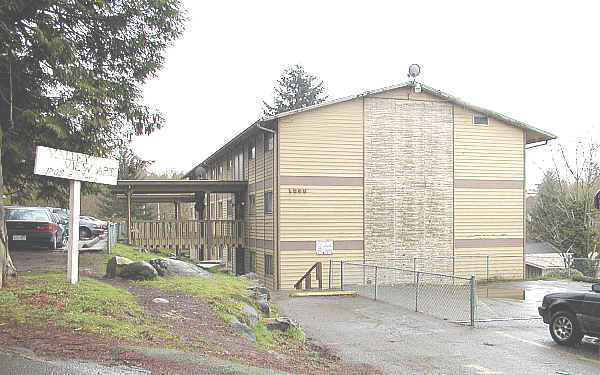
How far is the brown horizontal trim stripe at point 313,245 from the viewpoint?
23.6m

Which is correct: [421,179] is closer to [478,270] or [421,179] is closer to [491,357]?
[478,270]

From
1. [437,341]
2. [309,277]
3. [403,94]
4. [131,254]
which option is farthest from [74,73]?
[403,94]

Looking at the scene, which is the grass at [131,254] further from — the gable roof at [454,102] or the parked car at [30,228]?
the gable roof at [454,102]

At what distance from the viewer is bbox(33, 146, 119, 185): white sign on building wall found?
9742 mm

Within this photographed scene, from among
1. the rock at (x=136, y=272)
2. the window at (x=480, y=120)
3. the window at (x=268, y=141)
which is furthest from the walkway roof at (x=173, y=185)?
the rock at (x=136, y=272)

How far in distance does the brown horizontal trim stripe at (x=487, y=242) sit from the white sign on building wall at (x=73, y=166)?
18395mm

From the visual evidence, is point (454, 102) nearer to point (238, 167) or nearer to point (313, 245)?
point (313, 245)

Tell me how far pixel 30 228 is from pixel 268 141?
34.6ft

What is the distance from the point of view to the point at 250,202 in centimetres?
2814

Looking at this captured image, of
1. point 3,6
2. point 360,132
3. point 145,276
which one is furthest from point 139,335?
point 360,132

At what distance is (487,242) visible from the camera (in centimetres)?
2597

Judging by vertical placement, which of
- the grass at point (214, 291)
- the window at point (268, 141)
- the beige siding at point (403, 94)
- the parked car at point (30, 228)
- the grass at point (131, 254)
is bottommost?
the grass at point (214, 291)

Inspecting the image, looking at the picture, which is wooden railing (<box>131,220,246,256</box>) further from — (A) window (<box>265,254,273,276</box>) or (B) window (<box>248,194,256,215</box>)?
(A) window (<box>265,254,273,276</box>)

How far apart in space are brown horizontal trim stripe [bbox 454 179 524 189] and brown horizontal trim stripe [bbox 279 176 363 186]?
4.80 m
